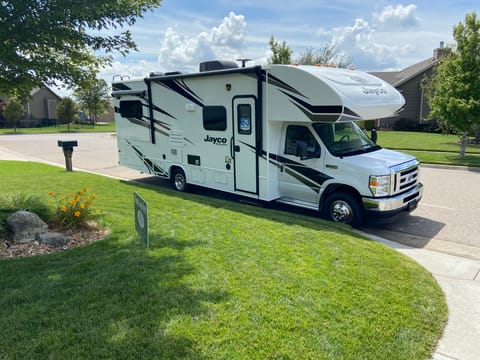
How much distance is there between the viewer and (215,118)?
8820mm

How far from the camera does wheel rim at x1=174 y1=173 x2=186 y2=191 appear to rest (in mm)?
10266

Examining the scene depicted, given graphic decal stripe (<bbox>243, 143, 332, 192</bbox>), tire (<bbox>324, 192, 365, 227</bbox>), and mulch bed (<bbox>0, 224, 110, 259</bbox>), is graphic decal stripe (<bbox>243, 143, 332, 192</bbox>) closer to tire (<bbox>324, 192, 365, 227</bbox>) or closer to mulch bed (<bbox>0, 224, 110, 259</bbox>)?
tire (<bbox>324, 192, 365, 227</bbox>)

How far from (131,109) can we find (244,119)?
14.6ft

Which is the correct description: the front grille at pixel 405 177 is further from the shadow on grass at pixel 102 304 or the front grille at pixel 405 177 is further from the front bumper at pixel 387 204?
the shadow on grass at pixel 102 304

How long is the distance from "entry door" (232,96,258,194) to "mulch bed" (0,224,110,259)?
341cm

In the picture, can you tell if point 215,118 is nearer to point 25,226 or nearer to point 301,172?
point 301,172

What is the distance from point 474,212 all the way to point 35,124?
57072mm

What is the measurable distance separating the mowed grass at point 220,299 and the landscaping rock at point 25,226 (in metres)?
0.67

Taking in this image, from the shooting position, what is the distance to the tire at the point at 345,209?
6.95 metres

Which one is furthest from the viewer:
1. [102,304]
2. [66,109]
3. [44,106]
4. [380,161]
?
[44,106]

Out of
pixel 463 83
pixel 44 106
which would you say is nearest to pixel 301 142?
pixel 463 83

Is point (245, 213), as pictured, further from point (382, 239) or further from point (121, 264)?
point (121, 264)

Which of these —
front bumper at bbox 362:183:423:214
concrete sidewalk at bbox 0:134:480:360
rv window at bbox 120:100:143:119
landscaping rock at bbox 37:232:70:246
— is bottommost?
concrete sidewalk at bbox 0:134:480:360

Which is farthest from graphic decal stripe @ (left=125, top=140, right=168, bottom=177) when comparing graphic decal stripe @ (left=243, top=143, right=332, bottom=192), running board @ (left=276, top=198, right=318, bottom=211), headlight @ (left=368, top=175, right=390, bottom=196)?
headlight @ (left=368, top=175, right=390, bottom=196)
